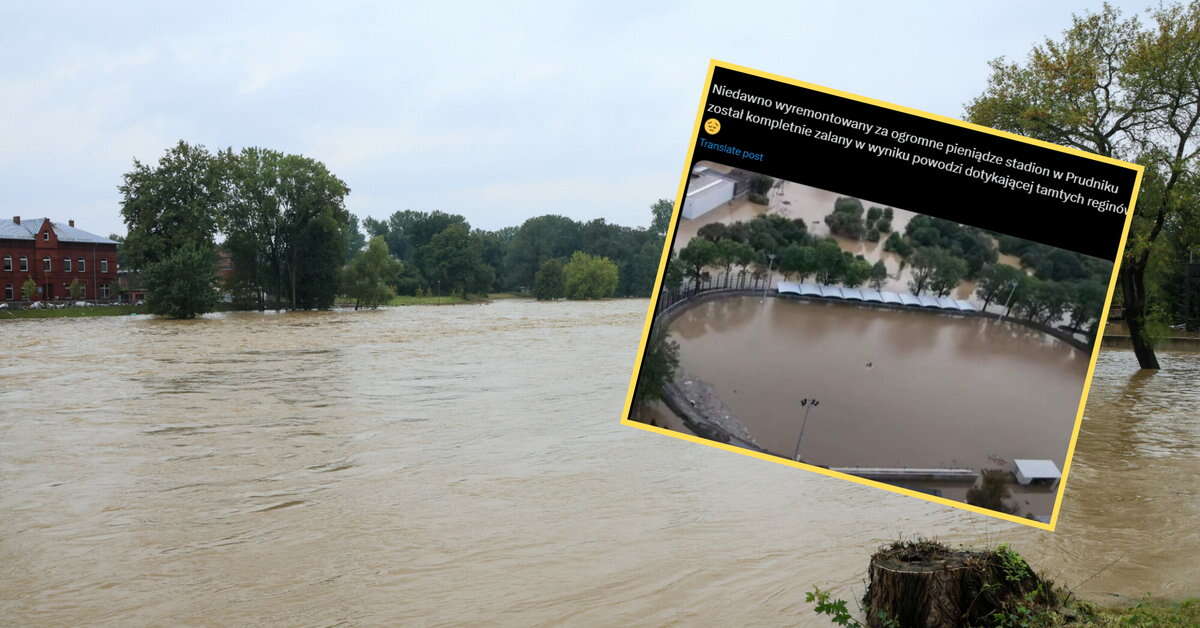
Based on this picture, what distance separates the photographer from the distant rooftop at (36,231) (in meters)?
73.2

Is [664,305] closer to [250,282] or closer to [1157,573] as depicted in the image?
[1157,573]

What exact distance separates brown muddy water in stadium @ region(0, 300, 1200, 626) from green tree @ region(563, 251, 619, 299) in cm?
6096

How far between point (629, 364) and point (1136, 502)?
745 inches

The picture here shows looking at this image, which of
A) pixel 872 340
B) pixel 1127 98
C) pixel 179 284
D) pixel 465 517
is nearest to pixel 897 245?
pixel 872 340

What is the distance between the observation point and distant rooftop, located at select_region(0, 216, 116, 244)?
7319 cm

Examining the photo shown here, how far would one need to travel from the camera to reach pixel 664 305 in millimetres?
3377

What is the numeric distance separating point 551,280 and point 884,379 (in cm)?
7999

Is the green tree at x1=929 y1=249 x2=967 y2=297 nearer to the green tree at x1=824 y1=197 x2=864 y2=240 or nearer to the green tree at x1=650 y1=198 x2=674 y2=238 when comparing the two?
the green tree at x1=824 y1=197 x2=864 y2=240

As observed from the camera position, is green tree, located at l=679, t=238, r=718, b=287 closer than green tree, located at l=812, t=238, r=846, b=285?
Yes

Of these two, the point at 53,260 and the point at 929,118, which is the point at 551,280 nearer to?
the point at 53,260

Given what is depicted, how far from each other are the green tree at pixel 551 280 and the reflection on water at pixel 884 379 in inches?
3117

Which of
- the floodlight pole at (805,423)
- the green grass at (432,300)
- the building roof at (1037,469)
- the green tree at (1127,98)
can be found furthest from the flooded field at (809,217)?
the green grass at (432,300)

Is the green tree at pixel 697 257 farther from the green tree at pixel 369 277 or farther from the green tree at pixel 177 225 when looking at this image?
the green tree at pixel 369 277

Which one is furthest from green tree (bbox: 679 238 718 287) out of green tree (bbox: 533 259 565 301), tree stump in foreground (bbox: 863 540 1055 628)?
green tree (bbox: 533 259 565 301)
